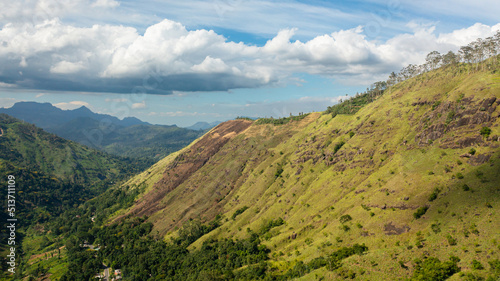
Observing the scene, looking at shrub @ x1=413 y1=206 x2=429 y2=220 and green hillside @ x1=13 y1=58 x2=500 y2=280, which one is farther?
shrub @ x1=413 y1=206 x2=429 y2=220

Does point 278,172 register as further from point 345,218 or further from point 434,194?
point 434,194

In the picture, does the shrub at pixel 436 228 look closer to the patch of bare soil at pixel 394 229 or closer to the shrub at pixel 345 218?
the patch of bare soil at pixel 394 229

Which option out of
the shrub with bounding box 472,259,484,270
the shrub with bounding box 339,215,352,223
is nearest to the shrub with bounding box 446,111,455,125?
the shrub with bounding box 339,215,352,223

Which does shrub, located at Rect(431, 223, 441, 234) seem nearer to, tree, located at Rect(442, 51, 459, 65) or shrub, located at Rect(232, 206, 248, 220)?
shrub, located at Rect(232, 206, 248, 220)

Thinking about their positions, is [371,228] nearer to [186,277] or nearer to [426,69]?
[186,277]

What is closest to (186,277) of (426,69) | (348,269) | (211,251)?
(211,251)

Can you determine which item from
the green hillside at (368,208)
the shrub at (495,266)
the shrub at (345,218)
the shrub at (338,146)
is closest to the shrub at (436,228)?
the green hillside at (368,208)
